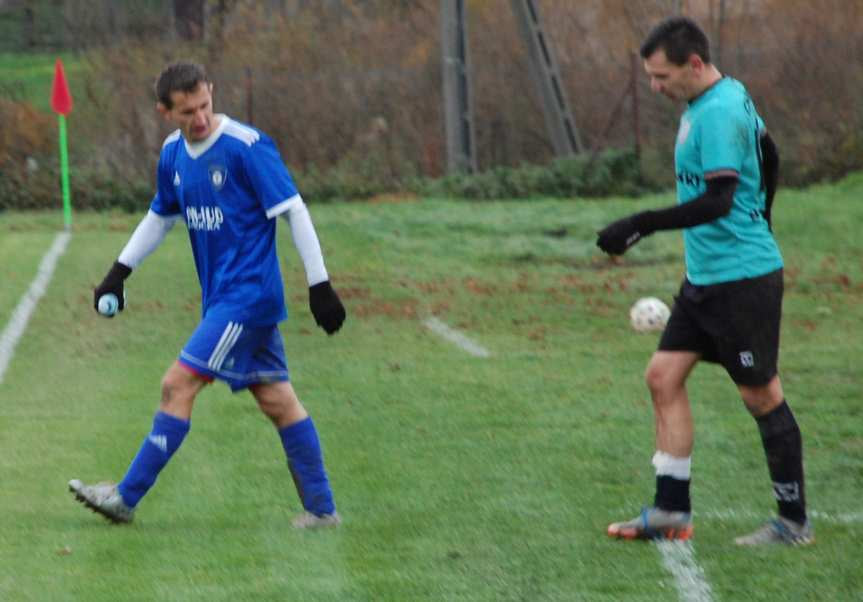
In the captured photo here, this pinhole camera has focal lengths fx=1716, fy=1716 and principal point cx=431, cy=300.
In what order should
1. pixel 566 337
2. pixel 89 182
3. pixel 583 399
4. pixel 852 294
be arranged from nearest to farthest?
pixel 583 399, pixel 566 337, pixel 852 294, pixel 89 182

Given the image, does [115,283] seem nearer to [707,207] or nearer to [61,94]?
[707,207]

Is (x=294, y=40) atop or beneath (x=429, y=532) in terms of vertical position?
beneath

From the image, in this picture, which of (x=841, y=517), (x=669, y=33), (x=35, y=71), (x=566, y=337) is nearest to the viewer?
(x=669, y=33)

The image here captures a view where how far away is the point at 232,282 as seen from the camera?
21.7 ft

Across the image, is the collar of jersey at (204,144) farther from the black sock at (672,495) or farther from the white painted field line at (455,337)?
the white painted field line at (455,337)

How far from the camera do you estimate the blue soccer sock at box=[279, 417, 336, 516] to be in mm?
6816

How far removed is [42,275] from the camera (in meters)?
17.2

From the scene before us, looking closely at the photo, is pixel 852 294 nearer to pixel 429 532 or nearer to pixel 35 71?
pixel 429 532

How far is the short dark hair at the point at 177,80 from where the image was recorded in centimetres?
650

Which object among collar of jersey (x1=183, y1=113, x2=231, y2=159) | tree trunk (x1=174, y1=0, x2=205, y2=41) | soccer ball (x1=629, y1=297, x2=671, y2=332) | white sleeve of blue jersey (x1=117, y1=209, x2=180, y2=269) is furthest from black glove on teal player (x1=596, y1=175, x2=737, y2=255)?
tree trunk (x1=174, y1=0, x2=205, y2=41)

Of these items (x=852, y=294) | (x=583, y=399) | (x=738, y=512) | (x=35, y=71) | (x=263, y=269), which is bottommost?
(x=35, y=71)

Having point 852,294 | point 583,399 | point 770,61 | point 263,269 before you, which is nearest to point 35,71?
point 770,61

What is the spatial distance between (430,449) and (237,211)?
7.82 ft

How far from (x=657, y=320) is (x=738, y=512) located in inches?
240
